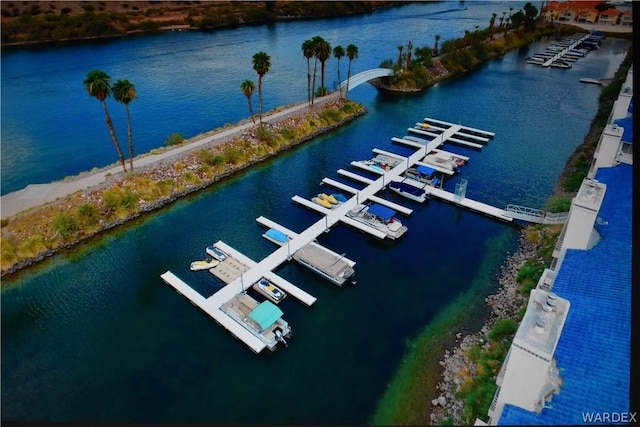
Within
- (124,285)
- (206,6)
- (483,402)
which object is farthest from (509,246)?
(206,6)

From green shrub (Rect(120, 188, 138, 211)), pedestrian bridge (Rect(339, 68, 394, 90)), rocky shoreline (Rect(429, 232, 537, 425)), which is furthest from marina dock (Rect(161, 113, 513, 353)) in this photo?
pedestrian bridge (Rect(339, 68, 394, 90))

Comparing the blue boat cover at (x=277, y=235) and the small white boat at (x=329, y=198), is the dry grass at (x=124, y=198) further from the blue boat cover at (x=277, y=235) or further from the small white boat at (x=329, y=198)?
the blue boat cover at (x=277, y=235)

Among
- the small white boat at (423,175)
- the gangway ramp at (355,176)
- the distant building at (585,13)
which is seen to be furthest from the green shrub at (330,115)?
the distant building at (585,13)

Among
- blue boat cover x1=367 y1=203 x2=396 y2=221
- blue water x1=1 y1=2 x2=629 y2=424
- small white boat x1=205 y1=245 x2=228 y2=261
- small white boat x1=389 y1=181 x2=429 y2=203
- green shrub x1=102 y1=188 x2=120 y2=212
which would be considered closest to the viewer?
blue water x1=1 y1=2 x2=629 y2=424

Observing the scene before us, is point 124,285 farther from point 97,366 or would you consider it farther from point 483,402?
point 483,402

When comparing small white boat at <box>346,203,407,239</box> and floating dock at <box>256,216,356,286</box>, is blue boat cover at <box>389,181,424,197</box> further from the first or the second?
floating dock at <box>256,216,356,286</box>

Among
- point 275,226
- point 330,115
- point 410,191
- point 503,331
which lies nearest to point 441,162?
point 410,191
